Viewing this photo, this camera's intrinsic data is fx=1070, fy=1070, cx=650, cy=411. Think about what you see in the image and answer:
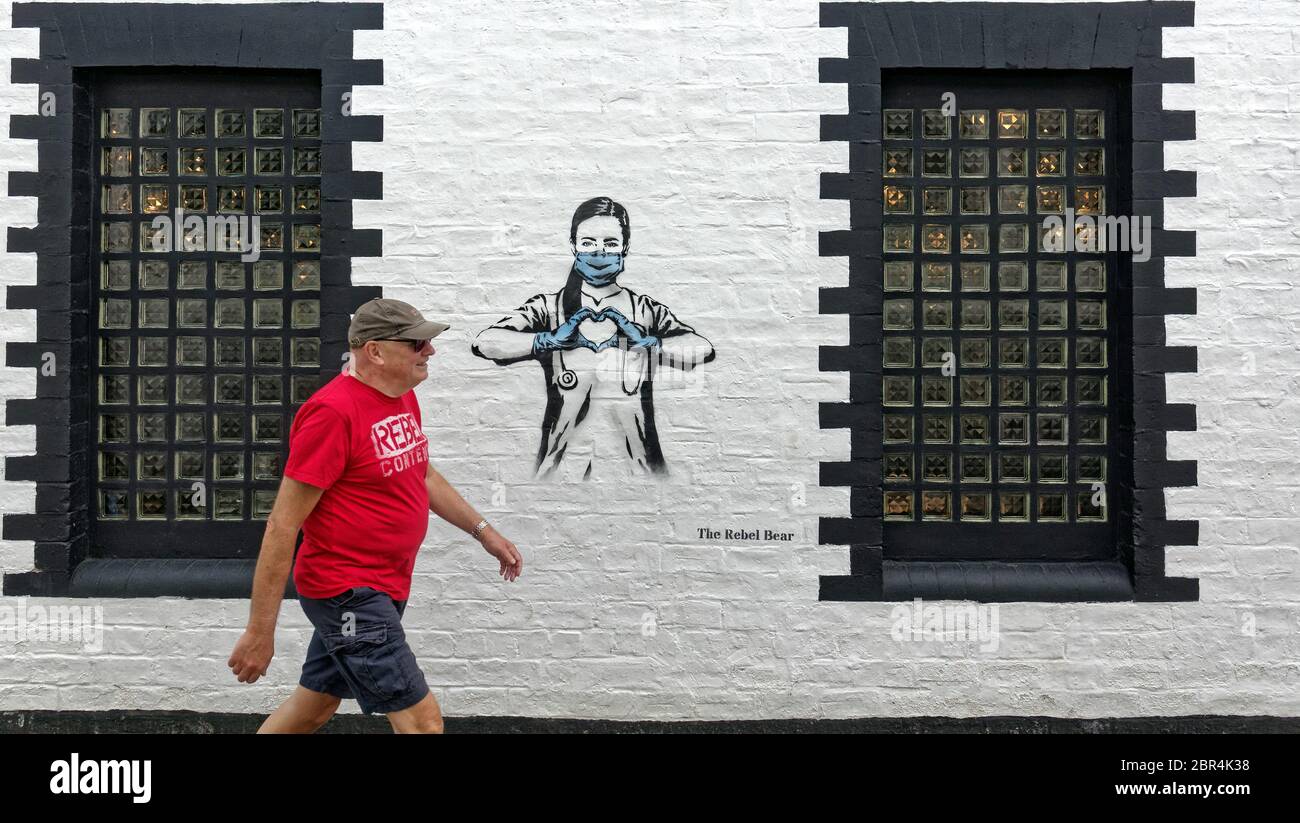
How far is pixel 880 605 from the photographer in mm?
5297

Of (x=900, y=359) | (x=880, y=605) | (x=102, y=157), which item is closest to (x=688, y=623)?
(x=880, y=605)

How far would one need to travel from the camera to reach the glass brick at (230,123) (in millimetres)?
5512

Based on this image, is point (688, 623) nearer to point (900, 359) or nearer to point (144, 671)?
point (900, 359)

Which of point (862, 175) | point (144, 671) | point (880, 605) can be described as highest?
point (862, 175)

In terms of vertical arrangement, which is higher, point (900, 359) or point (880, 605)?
point (900, 359)

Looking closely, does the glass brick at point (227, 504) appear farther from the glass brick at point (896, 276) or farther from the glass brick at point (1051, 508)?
the glass brick at point (1051, 508)

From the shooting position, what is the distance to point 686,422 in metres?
5.32

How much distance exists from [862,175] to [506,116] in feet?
5.86

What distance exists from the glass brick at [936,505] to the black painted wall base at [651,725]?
101 centimetres

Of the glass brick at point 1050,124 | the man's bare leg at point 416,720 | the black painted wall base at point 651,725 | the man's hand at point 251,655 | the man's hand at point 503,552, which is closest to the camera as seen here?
the man's hand at point 251,655

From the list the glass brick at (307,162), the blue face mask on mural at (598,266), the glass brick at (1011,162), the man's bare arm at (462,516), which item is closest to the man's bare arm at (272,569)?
the man's bare arm at (462,516)

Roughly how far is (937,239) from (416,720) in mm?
3496

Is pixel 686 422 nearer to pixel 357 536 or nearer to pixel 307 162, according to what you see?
pixel 357 536

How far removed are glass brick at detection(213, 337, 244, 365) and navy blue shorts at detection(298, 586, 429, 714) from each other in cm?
219
